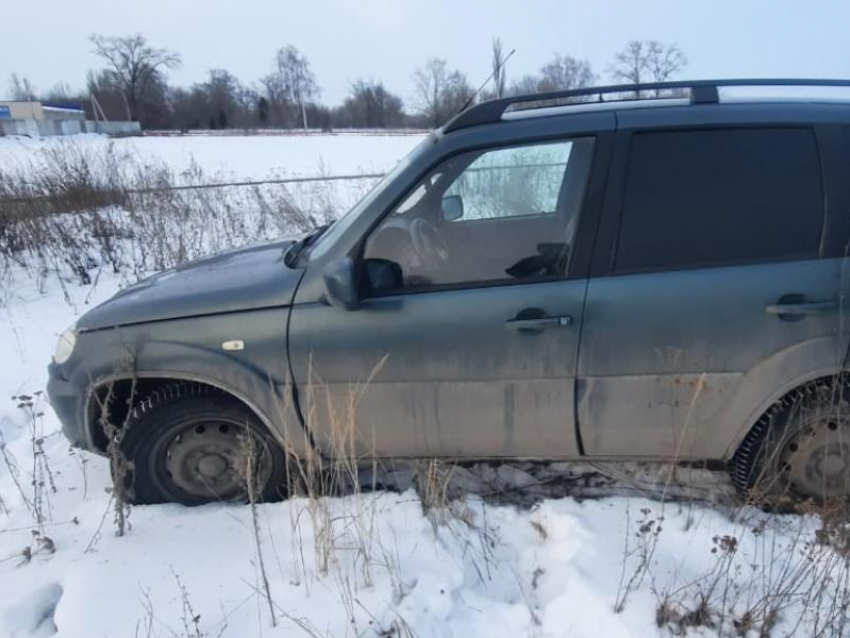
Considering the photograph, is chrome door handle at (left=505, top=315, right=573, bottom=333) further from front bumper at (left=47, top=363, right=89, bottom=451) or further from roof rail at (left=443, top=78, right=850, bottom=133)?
front bumper at (left=47, top=363, right=89, bottom=451)

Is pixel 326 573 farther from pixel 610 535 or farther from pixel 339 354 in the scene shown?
pixel 610 535

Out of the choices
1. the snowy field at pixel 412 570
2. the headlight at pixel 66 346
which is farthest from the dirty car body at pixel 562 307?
the snowy field at pixel 412 570

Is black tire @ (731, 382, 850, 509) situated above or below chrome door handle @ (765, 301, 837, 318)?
below

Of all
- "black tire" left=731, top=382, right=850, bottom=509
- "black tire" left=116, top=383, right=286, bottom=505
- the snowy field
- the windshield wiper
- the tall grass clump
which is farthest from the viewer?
the tall grass clump

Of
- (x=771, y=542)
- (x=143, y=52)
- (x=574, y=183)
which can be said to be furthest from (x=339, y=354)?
(x=143, y=52)

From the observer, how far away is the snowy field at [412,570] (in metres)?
2.17

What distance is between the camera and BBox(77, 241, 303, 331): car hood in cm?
276

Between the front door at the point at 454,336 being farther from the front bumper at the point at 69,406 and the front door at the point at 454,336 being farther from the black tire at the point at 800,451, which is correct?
the front bumper at the point at 69,406

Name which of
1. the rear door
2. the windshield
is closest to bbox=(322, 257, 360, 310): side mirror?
the windshield

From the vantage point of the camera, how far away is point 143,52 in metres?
83.3

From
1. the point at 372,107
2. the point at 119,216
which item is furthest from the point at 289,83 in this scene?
the point at 119,216

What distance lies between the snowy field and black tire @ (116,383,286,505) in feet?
0.35

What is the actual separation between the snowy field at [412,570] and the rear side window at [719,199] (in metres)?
1.14

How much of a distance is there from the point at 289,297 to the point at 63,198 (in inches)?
323
